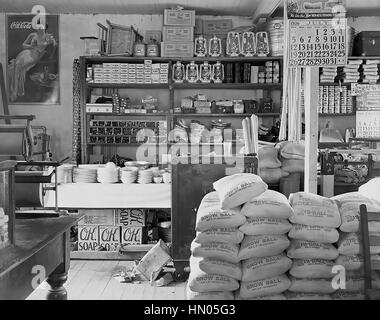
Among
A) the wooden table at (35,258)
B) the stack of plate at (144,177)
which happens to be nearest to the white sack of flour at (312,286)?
the wooden table at (35,258)

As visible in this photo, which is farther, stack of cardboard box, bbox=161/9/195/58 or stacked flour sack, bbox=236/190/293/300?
stack of cardboard box, bbox=161/9/195/58

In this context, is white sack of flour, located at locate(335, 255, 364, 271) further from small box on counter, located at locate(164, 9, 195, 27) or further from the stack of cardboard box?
small box on counter, located at locate(164, 9, 195, 27)

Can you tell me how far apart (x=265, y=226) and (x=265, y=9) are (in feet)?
16.4

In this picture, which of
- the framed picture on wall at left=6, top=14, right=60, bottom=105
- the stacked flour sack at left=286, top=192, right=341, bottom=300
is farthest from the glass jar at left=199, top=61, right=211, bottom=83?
the stacked flour sack at left=286, top=192, right=341, bottom=300

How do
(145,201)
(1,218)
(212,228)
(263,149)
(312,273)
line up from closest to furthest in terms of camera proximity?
(1,218)
(312,273)
(212,228)
(263,149)
(145,201)

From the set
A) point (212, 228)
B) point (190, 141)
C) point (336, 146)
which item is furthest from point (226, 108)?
point (212, 228)

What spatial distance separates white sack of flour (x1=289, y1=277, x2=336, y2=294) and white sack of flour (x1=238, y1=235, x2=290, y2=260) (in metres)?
0.15

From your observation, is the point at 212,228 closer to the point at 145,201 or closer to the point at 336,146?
the point at 145,201

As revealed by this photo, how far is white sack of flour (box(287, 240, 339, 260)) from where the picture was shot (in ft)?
7.22

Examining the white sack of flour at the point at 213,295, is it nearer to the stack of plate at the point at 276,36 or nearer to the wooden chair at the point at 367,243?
the wooden chair at the point at 367,243

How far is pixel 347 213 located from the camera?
226cm

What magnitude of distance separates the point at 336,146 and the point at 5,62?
464 cm

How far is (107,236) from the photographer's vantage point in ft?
17.5

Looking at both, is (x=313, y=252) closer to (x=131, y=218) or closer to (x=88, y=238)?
(x=131, y=218)
